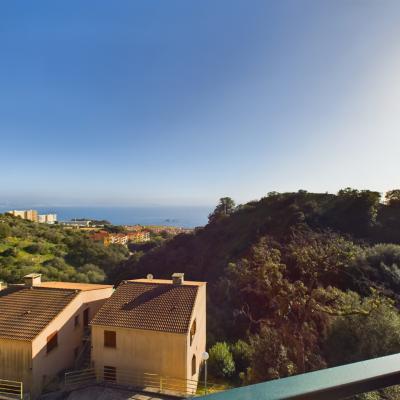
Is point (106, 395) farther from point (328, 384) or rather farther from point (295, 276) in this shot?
point (328, 384)

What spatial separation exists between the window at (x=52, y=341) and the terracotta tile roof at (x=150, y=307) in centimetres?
232

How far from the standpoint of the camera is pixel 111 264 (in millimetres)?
54125

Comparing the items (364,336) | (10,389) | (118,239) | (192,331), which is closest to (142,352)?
(192,331)

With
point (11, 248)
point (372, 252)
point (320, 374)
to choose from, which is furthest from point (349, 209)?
point (11, 248)

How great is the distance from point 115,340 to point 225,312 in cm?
1068

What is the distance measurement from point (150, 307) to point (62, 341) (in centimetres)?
537

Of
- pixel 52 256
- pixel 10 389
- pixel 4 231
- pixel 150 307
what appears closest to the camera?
pixel 10 389

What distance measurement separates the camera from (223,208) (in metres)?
54.1

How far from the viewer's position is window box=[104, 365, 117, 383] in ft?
53.5

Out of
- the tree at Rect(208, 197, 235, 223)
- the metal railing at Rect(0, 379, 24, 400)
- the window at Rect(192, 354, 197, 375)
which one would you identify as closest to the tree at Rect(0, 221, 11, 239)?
the tree at Rect(208, 197, 235, 223)

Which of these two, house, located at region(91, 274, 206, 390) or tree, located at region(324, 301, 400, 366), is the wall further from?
tree, located at region(324, 301, 400, 366)

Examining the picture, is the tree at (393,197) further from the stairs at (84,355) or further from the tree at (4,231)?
the tree at (4,231)

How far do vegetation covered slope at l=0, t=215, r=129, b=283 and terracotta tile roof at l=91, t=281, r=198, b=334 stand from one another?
24152mm

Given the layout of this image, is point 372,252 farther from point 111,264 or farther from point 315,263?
point 111,264
